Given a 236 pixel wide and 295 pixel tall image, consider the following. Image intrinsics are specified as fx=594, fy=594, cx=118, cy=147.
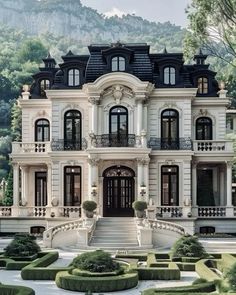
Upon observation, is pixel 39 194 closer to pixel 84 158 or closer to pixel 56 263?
pixel 84 158

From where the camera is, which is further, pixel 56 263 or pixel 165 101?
pixel 165 101

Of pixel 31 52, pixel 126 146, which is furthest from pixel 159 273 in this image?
pixel 31 52

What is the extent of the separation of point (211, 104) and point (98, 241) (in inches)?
513

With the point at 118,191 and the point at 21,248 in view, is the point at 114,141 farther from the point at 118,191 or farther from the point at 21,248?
the point at 21,248

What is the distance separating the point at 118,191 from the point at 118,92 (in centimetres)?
615

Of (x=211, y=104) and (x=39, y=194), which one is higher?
(x=211, y=104)

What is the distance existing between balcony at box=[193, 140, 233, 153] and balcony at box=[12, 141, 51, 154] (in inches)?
367

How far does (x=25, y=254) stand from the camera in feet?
81.9

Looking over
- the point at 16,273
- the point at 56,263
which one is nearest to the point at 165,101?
the point at 56,263

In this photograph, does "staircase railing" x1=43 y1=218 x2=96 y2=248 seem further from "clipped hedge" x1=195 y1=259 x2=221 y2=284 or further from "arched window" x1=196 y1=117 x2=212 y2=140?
"arched window" x1=196 y1=117 x2=212 y2=140

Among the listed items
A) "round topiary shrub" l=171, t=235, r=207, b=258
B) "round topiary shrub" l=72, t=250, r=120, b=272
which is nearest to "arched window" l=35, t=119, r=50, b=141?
"round topiary shrub" l=171, t=235, r=207, b=258

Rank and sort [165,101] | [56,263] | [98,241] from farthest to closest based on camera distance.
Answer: [165,101] → [98,241] → [56,263]

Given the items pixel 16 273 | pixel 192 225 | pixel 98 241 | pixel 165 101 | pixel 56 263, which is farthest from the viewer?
pixel 165 101

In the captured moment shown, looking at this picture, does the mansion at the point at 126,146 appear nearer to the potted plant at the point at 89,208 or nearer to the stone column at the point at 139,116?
the stone column at the point at 139,116
